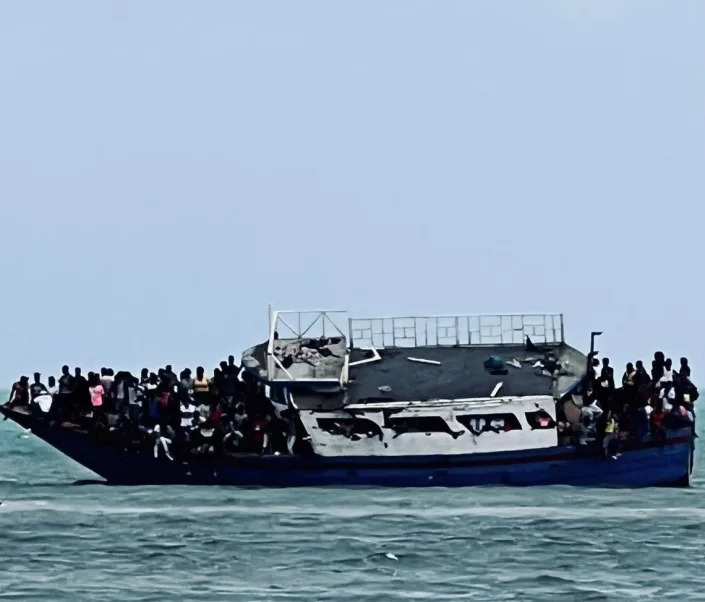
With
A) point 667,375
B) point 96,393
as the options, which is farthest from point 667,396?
point 96,393

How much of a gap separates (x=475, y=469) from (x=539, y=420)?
220 centimetres

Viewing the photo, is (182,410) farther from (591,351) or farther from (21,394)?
(591,351)

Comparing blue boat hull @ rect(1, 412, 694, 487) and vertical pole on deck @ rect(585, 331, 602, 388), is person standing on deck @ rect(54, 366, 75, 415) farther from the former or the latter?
vertical pole on deck @ rect(585, 331, 602, 388)

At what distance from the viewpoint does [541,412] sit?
53.2m

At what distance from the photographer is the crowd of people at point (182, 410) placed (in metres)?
53.4

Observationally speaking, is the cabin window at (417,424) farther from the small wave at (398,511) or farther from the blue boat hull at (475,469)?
the small wave at (398,511)

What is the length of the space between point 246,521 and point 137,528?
8.91ft

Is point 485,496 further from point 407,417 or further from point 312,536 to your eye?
point 312,536

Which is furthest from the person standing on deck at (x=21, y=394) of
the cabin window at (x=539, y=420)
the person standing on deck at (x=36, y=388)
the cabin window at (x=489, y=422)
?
the cabin window at (x=539, y=420)

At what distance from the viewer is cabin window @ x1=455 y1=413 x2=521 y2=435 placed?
5312 centimetres

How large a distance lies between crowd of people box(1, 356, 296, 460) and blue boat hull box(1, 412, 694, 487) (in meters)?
0.55

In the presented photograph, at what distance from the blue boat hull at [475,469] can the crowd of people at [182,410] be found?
55cm

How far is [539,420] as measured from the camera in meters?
53.2

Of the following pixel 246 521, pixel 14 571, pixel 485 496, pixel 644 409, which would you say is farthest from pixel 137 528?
pixel 644 409
